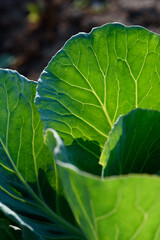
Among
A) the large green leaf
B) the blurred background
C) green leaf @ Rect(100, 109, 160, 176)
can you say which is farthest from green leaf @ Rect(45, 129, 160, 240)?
the blurred background

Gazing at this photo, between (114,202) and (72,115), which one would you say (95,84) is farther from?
(114,202)

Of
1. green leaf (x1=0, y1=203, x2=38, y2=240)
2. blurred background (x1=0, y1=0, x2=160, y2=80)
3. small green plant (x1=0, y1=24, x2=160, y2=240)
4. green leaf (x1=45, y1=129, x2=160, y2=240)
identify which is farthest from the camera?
blurred background (x1=0, y1=0, x2=160, y2=80)

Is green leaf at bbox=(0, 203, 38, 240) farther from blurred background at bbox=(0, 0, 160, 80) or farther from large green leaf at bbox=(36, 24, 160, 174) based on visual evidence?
blurred background at bbox=(0, 0, 160, 80)

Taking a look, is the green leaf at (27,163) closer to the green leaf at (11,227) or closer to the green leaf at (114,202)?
the green leaf at (11,227)

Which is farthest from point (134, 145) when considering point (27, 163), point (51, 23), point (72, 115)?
point (51, 23)

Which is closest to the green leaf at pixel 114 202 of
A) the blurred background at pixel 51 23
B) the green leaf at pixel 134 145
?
the green leaf at pixel 134 145

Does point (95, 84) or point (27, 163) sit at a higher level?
point (95, 84)

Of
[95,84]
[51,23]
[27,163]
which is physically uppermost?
[51,23]

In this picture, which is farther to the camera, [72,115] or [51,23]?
[51,23]

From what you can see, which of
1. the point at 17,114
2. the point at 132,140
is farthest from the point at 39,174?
the point at 132,140
